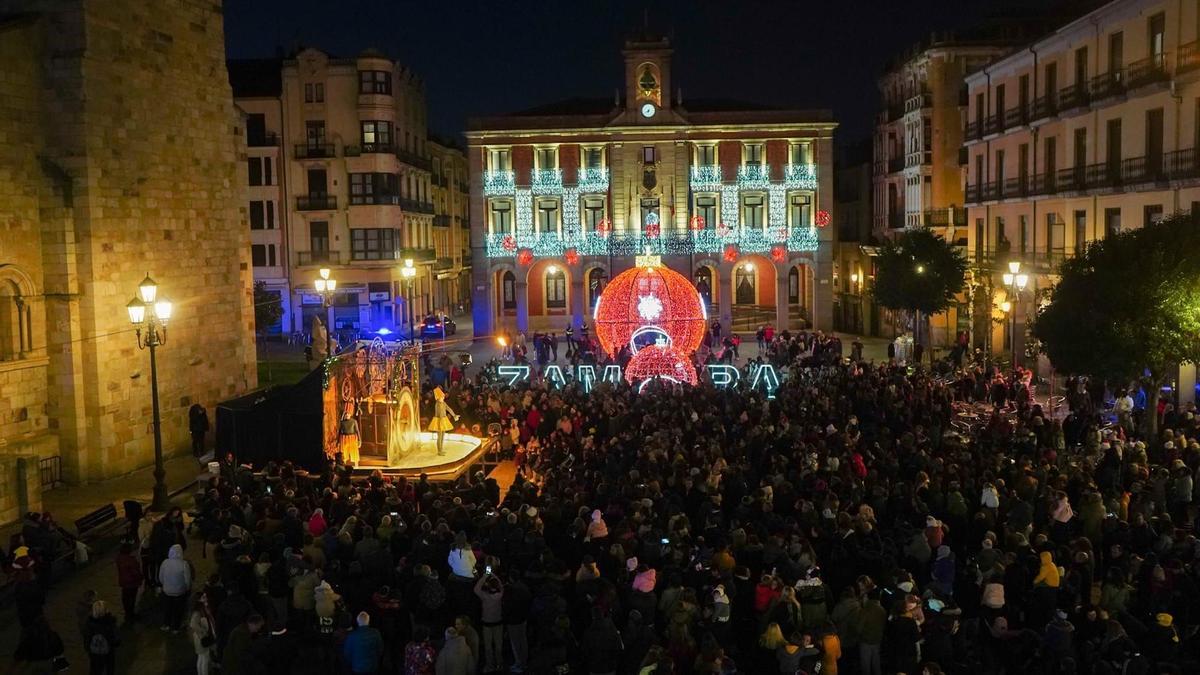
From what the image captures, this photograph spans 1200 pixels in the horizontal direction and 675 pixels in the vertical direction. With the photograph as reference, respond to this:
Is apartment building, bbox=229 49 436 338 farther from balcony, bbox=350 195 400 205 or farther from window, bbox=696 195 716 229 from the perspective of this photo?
window, bbox=696 195 716 229

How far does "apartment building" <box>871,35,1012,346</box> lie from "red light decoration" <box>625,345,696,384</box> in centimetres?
1866

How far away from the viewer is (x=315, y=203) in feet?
166

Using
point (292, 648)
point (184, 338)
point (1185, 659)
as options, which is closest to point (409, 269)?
point (184, 338)

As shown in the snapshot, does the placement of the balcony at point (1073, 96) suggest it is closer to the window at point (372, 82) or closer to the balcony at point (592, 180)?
the balcony at point (592, 180)

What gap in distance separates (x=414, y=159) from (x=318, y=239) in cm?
737

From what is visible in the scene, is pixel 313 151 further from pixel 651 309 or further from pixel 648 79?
pixel 651 309

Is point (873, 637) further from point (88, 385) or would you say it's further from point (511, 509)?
point (88, 385)

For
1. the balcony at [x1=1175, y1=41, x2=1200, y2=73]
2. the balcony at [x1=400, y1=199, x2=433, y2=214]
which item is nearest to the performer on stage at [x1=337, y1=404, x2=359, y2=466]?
the balcony at [x1=1175, y1=41, x2=1200, y2=73]

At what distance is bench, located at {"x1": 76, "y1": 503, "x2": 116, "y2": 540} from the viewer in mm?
17953

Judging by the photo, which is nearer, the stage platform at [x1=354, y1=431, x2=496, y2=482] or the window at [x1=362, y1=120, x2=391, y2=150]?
the stage platform at [x1=354, y1=431, x2=496, y2=482]

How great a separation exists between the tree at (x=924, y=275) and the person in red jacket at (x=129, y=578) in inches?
1190

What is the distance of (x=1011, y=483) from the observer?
16.6 metres

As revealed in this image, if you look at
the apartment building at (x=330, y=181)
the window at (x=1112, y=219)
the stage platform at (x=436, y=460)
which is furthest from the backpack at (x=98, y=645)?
the apartment building at (x=330, y=181)

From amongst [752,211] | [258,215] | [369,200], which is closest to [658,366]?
[369,200]
